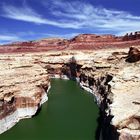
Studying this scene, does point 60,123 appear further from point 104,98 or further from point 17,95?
point 104,98

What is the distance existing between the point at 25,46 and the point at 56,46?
15127 millimetres

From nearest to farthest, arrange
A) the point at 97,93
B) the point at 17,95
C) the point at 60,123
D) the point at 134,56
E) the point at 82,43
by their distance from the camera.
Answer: the point at 60,123 < the point at 17,95 < the point at 97,93 < the point at 134,56 < the point at 82,43

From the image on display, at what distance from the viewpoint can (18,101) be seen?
24.2 m

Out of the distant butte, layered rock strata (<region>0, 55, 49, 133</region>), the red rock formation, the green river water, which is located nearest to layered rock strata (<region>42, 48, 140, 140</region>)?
the red rock formation

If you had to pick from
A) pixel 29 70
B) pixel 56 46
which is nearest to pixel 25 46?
pixel 56 46

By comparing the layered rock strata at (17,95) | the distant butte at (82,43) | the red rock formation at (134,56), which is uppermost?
the distant butte at (82,43)

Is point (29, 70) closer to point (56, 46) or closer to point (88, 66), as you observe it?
point (88, 66)

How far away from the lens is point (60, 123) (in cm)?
2323

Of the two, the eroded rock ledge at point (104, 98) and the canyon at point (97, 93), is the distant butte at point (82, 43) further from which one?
the eroded rock ledge at point (104, 98)

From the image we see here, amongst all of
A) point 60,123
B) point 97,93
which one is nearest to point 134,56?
point 97,93

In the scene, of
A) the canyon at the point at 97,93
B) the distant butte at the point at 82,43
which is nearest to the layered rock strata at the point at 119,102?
the canyon at the point at 97,93

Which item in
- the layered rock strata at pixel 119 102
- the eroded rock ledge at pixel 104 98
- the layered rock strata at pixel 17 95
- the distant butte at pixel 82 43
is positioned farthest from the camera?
the distant butte at pixel 82 43

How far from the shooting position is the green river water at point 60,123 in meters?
20.5

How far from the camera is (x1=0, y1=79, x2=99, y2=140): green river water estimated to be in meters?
20.5
